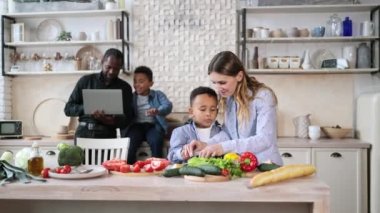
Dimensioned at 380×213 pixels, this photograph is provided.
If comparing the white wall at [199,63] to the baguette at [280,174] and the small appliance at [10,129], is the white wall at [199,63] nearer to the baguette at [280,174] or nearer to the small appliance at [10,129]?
the small appliance at [10,129]

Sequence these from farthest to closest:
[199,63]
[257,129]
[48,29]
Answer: [48,29] → [199,63] → [257,129]

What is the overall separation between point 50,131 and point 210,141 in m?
2.65

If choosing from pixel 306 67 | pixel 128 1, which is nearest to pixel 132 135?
pixel 128 1

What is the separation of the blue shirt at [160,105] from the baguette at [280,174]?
7.15ft

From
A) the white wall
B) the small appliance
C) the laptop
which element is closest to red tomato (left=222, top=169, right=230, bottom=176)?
the laptop

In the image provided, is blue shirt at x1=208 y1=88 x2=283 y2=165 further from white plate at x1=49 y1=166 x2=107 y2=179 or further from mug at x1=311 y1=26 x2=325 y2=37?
mug at x1=311 y1=26 x2=325 y2=37

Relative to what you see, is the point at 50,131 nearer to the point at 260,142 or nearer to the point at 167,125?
the point at 167,125

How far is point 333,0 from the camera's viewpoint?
13.0 feet

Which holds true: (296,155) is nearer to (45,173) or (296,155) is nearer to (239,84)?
(239,84)

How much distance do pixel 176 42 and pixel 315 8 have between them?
1.38 meters

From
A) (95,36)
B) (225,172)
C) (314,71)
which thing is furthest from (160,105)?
(225,172)

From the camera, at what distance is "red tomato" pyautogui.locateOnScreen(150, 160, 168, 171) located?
184 cm

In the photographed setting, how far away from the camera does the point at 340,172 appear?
12.0 ft

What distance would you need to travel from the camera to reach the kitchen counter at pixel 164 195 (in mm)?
1529
